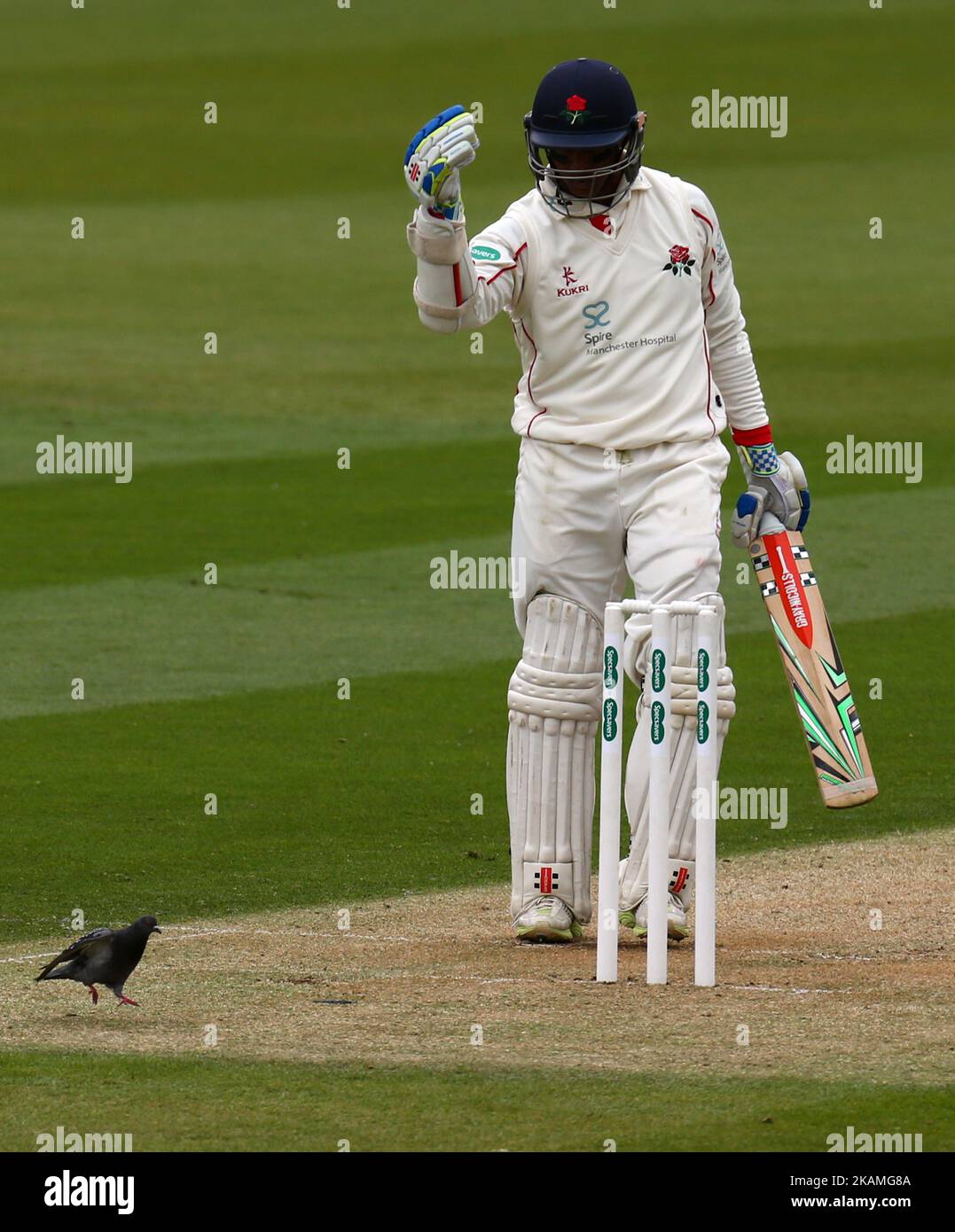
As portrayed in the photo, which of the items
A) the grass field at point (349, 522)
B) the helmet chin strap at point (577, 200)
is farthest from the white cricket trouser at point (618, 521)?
the grass field at point (349, 522)

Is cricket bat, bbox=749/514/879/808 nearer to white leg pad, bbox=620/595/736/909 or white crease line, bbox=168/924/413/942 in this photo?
white leg pad, bbox=620/595/736/909

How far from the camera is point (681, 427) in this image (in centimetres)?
742

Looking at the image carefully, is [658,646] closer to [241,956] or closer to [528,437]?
[528,437]

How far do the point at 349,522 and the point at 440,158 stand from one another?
10.8 m

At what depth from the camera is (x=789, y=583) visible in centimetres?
775

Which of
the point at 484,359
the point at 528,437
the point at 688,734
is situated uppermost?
the point at 484,359

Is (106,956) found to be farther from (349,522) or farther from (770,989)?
(349,522)

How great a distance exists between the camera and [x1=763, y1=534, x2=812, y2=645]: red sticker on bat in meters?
7.68

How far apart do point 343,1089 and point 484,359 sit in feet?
70.1

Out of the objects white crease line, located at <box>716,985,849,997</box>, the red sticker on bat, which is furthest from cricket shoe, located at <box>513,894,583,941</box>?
the red sticker on bat

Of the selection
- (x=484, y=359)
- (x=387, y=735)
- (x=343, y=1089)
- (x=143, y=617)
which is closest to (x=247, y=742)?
(x=387, y=735)

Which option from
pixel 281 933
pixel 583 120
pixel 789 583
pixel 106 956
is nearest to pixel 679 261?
pixel 583 120

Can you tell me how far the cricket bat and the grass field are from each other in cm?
53

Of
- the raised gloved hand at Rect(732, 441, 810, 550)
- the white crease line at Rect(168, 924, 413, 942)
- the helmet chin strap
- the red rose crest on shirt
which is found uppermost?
the helmet chin strap
